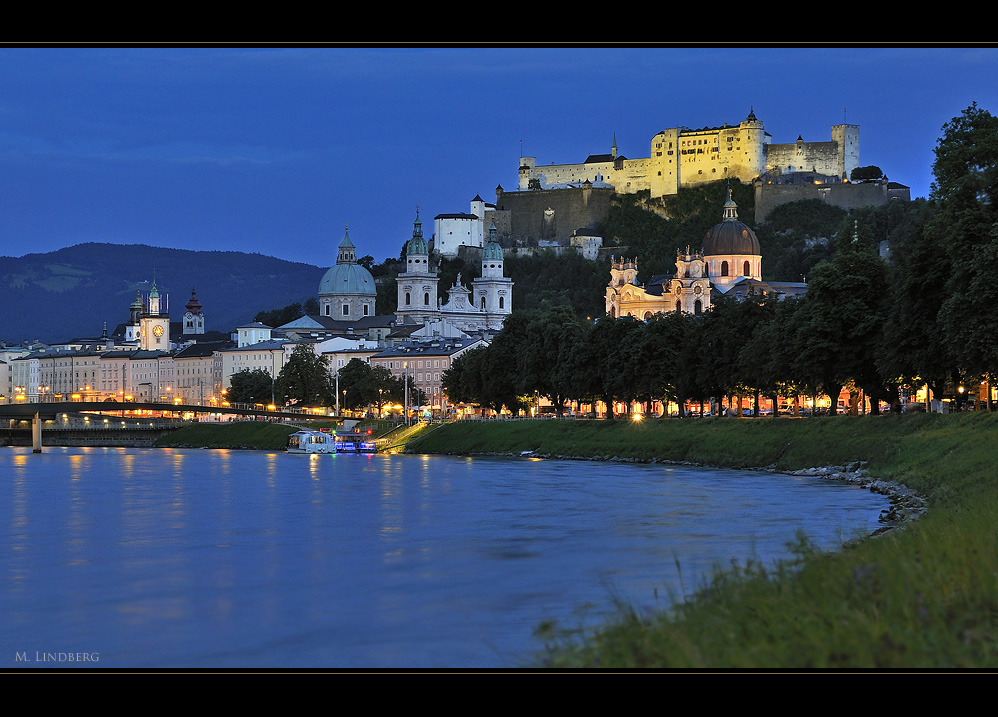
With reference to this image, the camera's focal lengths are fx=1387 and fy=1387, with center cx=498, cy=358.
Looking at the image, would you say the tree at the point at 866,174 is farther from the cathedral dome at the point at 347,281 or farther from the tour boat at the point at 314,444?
the tour boat at the point at 314,444

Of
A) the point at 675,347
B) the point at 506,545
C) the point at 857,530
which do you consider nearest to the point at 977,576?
the point at 857,530

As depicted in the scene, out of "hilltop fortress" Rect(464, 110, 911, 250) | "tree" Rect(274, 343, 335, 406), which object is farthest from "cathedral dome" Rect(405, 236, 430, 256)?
"tree" Rect(274, 343, 335, 406)

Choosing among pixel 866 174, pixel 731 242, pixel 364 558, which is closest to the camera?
pixel 364 558

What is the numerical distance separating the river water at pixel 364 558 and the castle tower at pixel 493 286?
415ft

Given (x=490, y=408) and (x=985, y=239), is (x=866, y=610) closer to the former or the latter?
(x=985, y=239)

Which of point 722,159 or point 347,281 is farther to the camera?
point 347,281

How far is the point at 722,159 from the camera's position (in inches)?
7032

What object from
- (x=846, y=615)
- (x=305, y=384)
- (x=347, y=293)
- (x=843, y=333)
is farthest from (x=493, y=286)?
(x=846, y=615)

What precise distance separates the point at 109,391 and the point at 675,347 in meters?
131

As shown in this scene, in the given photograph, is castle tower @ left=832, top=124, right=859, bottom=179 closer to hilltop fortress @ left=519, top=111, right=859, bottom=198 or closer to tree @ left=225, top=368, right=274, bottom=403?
hilltop fortress @ left=519, top=111, right=859, bottom=198

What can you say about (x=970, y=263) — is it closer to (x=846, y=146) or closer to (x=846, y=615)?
(x=846, y=615)

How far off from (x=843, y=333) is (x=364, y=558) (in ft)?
111

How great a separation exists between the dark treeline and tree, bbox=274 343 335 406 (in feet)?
129

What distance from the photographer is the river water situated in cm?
1852
